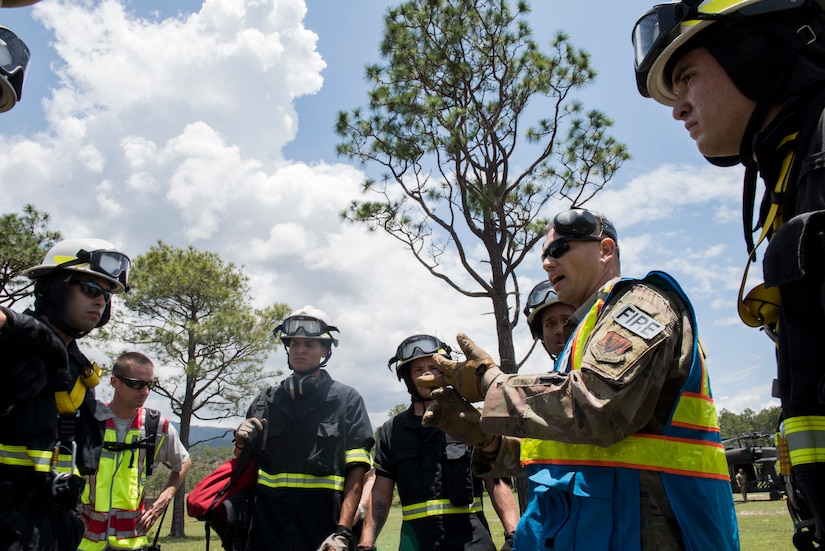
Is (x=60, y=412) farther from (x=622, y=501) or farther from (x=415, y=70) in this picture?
(x=415, y=70)

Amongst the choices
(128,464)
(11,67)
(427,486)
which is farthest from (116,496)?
(11,67)

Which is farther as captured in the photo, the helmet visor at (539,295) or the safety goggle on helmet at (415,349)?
the safety goggle on helmet at (415,349)

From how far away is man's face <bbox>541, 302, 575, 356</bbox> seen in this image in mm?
3869

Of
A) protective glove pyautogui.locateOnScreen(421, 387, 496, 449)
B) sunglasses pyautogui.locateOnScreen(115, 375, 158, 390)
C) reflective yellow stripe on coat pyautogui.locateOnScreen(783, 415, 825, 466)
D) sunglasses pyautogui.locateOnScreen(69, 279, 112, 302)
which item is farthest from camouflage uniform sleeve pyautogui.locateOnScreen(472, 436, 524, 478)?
sunglasses pyautogui.locateOnScreen(115, 375, 158, 390)

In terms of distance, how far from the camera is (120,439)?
568cm

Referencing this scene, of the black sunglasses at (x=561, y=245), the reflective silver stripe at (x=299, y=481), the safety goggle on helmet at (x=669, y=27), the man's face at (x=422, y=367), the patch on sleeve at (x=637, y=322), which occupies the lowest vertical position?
the reflective silver stripe at (x=299, y=481)

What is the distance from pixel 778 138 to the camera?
1571mm

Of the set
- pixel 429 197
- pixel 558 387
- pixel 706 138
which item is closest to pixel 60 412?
pixel 558 387

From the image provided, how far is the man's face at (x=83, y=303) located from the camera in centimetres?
388

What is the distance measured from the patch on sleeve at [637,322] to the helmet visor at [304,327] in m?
3.59

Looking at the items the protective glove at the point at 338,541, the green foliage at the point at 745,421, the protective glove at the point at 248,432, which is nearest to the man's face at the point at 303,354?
the protective glove at the point at 248,432

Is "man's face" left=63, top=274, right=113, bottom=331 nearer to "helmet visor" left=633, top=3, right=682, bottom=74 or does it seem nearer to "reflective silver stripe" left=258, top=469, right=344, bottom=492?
"reflective silver stripe" left=258, top=469, right=344, bottom=492

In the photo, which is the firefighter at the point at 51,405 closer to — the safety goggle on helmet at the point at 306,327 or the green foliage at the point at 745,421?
the safety goggle on helmet at the point at 306,327

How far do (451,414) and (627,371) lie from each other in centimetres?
100
